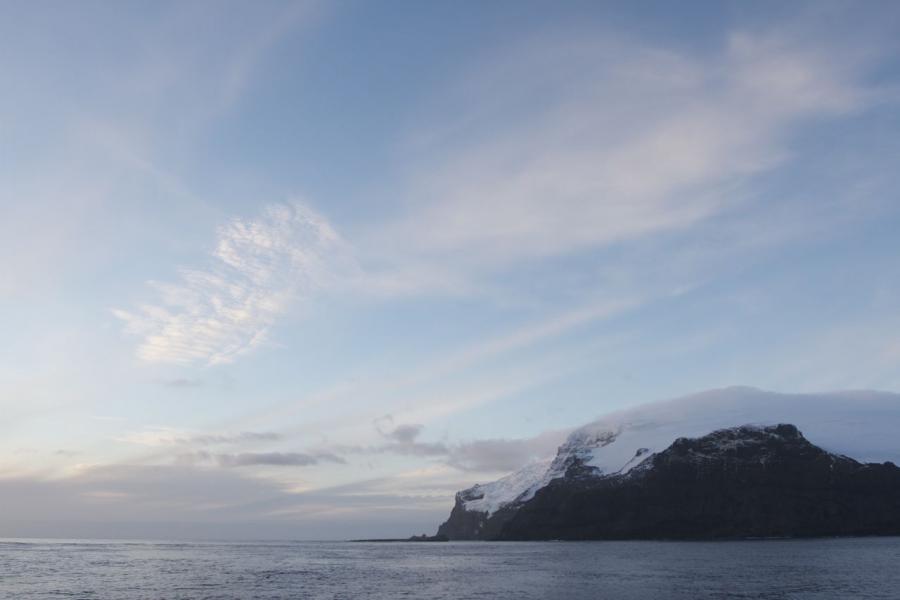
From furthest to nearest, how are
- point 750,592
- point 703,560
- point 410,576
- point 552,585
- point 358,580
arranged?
1. point 703,560
2. point 410,576
3. point 358,580
4. point 552,585
5. point 750,592

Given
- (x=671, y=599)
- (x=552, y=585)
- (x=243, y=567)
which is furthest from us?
(x=243, y=567)

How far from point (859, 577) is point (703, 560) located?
43.9m

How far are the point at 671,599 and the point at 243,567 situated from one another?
3144 inches

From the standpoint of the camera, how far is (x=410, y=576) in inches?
4294

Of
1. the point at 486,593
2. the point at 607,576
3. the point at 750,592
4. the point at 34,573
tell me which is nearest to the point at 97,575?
the point at 34,573

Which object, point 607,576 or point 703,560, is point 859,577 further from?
point 703,560

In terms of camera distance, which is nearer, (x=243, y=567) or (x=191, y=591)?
(x=191, y=591)

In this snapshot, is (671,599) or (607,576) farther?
(607,576)

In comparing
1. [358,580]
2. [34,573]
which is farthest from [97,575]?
[358,580]

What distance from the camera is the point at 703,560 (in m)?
137

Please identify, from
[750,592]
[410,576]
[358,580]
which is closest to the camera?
[750,592]

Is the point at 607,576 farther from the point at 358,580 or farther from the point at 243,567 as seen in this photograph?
the point at 243,567

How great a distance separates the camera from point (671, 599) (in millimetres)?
73188

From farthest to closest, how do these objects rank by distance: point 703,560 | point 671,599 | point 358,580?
point 703,560 < point 358,580 < point 671,599
